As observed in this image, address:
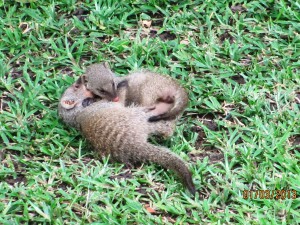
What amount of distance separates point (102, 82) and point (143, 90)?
1.04 ft

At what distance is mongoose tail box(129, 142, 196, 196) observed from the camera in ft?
16.5

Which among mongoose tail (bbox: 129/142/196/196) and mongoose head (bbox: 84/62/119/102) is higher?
mongoose head (bbox: 84/62/119/102)

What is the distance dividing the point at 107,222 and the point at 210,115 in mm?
1449

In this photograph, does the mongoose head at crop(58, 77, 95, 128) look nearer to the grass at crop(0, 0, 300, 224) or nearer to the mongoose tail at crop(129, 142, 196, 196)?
the grass at crop(0, 0, 300, 224)

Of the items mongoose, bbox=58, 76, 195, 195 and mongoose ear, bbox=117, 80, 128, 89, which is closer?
mongoose, bbox=58, 76, 195, 195

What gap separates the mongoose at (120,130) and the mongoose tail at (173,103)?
5 centimetres

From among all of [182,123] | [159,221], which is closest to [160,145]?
[182,123]

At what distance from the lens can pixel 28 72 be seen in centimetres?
640

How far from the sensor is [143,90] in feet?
19.1
